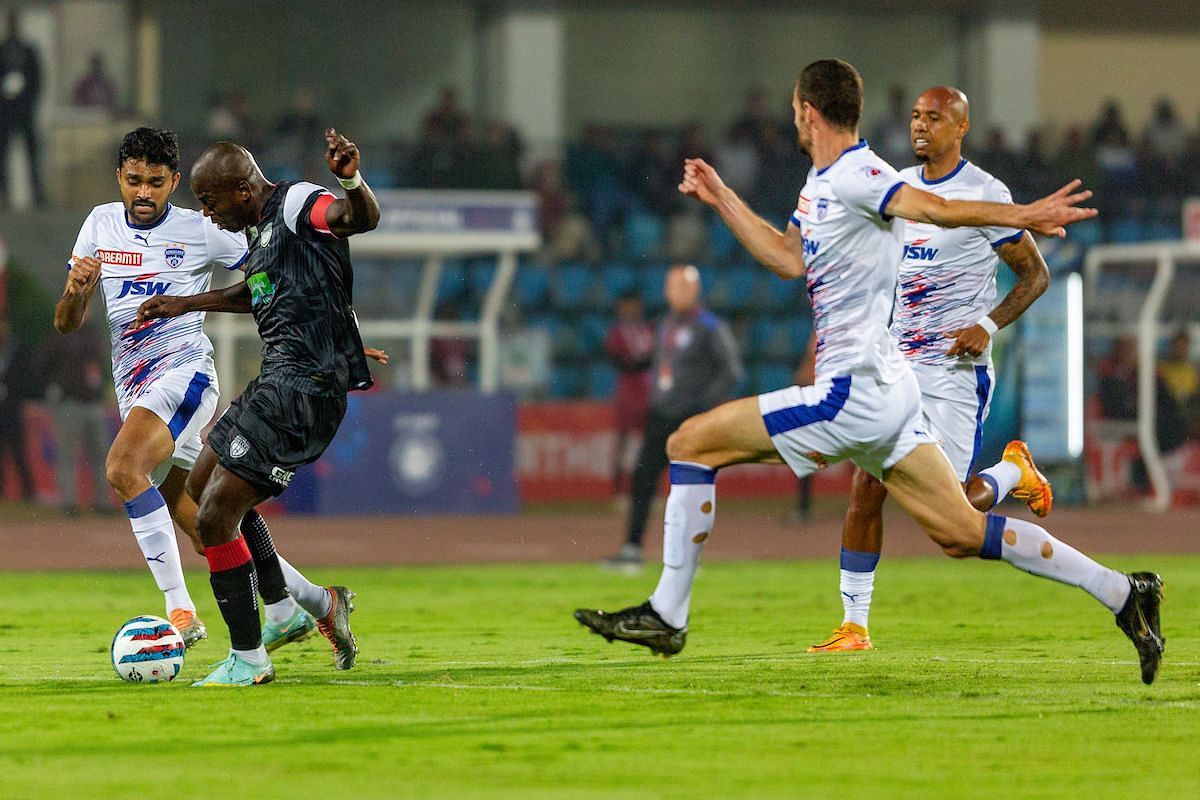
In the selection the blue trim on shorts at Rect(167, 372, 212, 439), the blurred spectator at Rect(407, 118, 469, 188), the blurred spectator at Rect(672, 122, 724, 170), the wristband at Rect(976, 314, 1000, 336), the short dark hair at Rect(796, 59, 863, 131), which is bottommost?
the blue trim on shorts at Rect(167, 372, 212, 439)

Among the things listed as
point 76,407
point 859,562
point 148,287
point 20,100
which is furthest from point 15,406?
point 859,562

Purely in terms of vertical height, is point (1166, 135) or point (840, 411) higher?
point (1166, 135)

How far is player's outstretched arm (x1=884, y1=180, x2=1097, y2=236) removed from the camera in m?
7.08

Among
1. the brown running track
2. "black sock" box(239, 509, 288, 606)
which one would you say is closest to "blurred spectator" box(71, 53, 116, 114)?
the brown running track

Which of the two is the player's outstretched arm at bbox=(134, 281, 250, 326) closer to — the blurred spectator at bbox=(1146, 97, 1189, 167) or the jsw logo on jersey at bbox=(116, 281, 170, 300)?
the jsw logo on jersey at bbox=(116, 281, 170, 300)

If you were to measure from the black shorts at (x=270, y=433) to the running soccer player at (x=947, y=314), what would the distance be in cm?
267

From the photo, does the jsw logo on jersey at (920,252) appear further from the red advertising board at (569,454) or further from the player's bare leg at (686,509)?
the red advertising board at (569,454)

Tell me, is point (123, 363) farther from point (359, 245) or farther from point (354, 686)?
point (359, 245)

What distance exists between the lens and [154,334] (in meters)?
9.35

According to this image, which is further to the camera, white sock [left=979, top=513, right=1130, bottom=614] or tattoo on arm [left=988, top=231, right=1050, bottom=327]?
tattoo on arm [left=988, top=231, right=1050, bottom=327]

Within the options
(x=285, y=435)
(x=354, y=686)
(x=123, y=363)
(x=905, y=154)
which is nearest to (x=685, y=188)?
(x=285, y=435)

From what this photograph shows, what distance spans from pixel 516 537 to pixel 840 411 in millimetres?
11622

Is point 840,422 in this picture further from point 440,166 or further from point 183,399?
point 440,166

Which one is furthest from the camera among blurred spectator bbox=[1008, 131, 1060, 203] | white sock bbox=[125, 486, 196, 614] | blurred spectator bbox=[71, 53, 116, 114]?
blurred spectator bbox=[1008, 131, 1060, 203]
